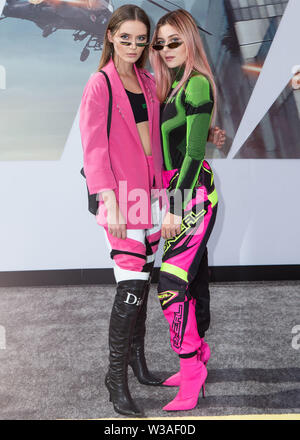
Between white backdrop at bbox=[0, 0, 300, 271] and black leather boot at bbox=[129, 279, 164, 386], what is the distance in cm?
131

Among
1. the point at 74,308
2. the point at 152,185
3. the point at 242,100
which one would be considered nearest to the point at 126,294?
the point at 152,185

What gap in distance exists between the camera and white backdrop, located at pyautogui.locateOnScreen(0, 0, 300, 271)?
2.89 metres

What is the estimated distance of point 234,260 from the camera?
2.97m

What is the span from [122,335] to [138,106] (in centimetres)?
78

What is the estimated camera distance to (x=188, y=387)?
1517 millimetres

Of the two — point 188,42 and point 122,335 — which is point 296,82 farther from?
point 122,335

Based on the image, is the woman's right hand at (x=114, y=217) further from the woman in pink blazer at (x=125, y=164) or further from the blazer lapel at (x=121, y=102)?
the blazer lapel at (x=121, y=102)

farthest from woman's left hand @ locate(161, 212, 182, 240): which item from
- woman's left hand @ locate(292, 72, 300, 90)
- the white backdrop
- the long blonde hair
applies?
woman's left hand @ locate(292, 72, 300, 90)

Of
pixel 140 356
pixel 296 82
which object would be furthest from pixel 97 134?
pixel 296 82

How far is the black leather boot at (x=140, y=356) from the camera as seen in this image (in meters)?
1.67

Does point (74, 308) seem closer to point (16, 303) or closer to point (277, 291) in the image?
point (16, 303)

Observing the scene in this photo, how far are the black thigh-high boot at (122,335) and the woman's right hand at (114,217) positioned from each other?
0.57 feet

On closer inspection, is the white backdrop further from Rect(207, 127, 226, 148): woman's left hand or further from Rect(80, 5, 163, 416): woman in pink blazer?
Rect(80, 5, 163, 416): woman in pink blazer
